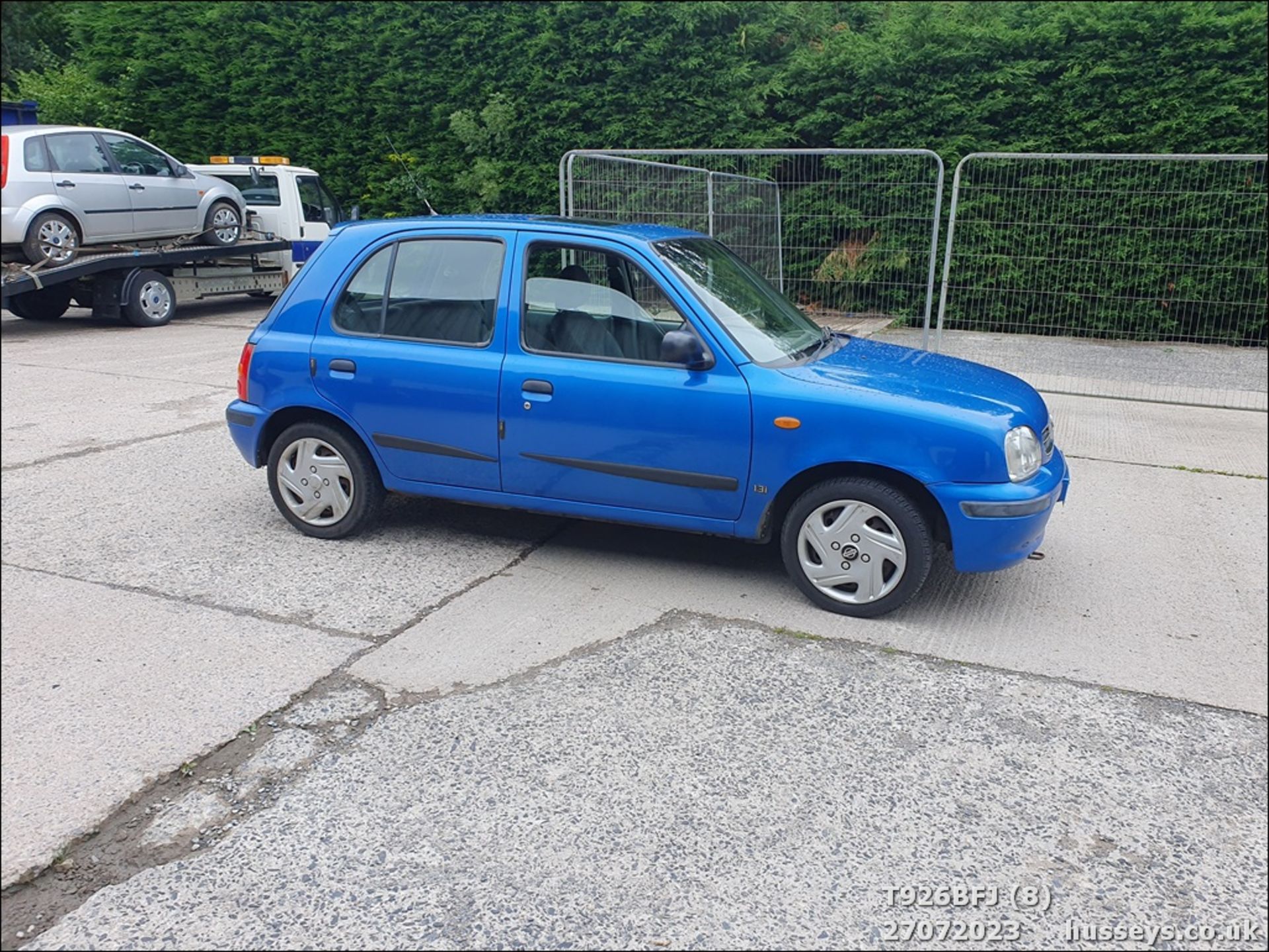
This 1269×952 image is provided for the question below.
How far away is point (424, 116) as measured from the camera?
16.3 meters

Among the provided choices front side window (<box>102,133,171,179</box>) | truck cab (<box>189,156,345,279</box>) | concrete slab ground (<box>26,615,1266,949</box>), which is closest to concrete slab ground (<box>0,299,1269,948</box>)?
concrete slab ground (<box>26,615,1266,949</box>)

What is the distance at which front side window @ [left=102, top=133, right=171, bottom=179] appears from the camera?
13.0 meters

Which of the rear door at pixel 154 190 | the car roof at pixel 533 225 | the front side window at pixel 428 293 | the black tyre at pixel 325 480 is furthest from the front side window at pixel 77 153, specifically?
the front side window at pixel 428 293

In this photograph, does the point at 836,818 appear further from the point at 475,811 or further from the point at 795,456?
the point at 795,456

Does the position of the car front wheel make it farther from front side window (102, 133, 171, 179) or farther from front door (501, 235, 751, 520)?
front door (501, 235, 751, 520)

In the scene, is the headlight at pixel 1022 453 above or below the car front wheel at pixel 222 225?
below

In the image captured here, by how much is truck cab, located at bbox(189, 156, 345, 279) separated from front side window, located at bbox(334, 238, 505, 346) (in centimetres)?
1090

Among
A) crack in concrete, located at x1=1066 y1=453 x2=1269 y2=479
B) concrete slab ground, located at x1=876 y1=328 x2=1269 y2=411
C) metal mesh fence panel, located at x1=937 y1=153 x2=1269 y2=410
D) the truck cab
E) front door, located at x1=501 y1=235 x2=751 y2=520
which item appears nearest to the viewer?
front door, located at x1=501 y1=235 x2=751 y2=520

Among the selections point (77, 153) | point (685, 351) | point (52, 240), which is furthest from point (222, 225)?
point (685, 351)

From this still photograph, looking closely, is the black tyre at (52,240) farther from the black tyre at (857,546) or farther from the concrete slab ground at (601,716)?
the black tyre at (857,546)

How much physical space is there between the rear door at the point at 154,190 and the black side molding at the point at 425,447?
985 cm

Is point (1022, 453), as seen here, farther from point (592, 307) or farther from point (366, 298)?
point (366, 298)

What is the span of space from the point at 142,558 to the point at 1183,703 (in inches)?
182

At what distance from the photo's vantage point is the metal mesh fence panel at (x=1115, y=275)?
10.2 meters
